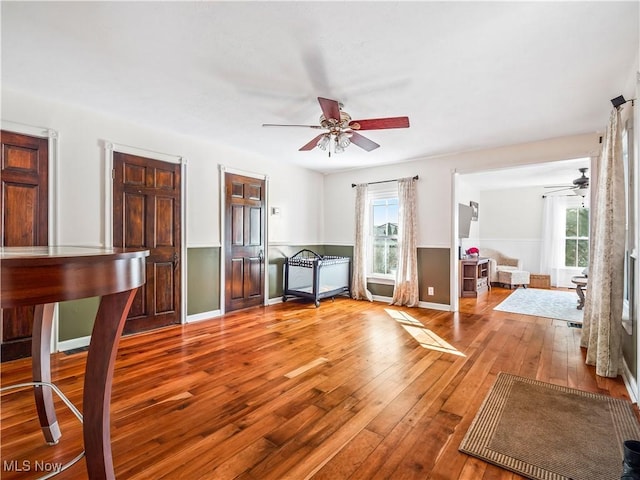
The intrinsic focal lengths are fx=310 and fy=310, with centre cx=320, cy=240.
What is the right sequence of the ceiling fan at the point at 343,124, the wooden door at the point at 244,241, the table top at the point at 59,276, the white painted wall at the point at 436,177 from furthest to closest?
the wooden door at the point at 244,241
the white painted wall at the point at 436,177
the ceiling fan at the point at 343,124
the table top at the point at 59,276

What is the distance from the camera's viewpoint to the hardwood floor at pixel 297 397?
1.55 m

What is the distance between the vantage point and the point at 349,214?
6031mm

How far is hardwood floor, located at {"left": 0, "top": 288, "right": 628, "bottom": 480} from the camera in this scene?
1555mm

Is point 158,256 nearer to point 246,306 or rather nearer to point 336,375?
point 246,306

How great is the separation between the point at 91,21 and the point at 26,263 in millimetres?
1957

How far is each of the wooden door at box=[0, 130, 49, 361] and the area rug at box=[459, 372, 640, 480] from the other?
3.73 metres

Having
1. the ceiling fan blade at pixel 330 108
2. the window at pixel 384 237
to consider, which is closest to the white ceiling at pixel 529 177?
the window at pixel 384 237

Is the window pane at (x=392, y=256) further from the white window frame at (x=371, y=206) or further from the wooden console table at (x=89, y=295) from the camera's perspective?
the wooden console table at (x=89, y=295)

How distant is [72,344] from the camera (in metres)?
3.16

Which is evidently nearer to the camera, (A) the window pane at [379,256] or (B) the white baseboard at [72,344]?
(B) the white baseboard at [72,344]

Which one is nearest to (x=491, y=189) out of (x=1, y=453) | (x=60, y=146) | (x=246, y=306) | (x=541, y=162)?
(x=541, y=162)

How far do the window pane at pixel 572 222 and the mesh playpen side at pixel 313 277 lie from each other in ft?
19.2
